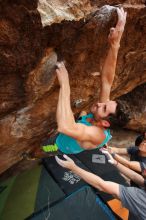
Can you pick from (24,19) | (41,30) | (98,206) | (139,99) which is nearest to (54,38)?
(41,30)

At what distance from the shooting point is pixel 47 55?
7.54 ft

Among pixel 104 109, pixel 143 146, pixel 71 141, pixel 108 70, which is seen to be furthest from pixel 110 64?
pixel 143 146

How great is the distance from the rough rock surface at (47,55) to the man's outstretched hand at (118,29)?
0.06 meters

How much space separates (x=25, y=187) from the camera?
16.4 ft

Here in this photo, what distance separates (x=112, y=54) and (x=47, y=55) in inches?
27.3

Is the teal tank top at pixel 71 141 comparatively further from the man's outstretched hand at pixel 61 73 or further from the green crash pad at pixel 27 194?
the green crash pad at pixel 27 194

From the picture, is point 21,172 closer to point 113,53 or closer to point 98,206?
point 98,206

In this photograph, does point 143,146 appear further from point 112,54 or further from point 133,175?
point 112,54

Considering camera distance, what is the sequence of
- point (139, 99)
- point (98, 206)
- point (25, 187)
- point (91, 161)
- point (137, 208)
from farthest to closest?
point (139, 99)
point (91, 161)
point (25, 187)
point (98, 206)
point (137, 208)

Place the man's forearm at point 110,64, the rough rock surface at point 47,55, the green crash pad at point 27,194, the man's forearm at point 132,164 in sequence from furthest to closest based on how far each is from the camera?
the green crash pad at point 27,194, the man's forearm at point 132,164, the man's forearm at point 110,64, the rough rock surface at point 47,55

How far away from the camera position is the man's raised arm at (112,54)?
2.46 metres

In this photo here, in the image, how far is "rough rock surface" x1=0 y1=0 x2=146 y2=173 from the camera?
191cm

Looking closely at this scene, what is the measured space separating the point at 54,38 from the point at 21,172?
359 centimetres

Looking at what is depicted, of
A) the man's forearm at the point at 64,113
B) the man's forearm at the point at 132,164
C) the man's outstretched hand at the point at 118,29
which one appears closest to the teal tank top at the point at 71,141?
the man's forearm at the point at 64,113
